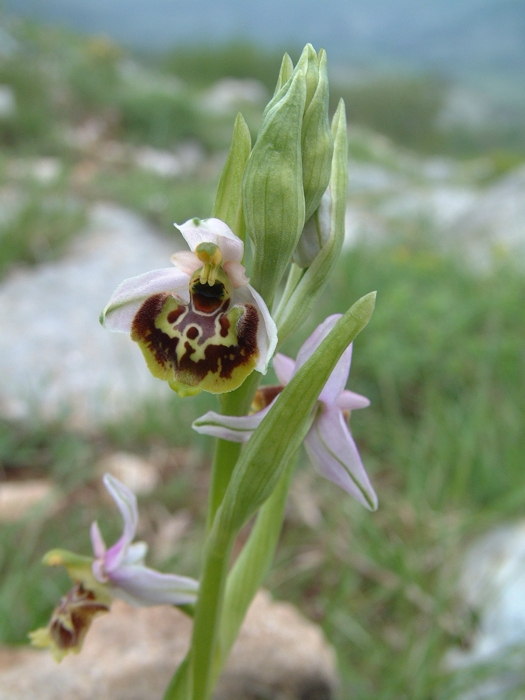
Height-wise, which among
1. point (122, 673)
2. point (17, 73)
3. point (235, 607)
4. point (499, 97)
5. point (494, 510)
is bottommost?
point (122, 673)

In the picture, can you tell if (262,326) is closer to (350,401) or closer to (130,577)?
(350,401)

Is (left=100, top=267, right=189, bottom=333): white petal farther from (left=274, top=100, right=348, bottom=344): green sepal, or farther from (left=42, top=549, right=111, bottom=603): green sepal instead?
(left=42, top=549, right=111, bottom=603): green sepal

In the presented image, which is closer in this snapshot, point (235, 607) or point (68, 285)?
point (235, 607)

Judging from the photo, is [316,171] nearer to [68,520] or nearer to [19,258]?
[68,520]

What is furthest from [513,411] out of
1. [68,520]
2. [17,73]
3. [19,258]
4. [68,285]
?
[17,73]

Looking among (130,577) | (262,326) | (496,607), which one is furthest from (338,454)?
(496,607)

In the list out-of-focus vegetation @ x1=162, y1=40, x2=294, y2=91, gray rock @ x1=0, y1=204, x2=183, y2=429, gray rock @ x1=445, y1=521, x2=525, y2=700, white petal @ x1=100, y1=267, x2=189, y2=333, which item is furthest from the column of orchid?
out-of-focus vegetation @ x1=162, y1=40, x2=294, y2=91
